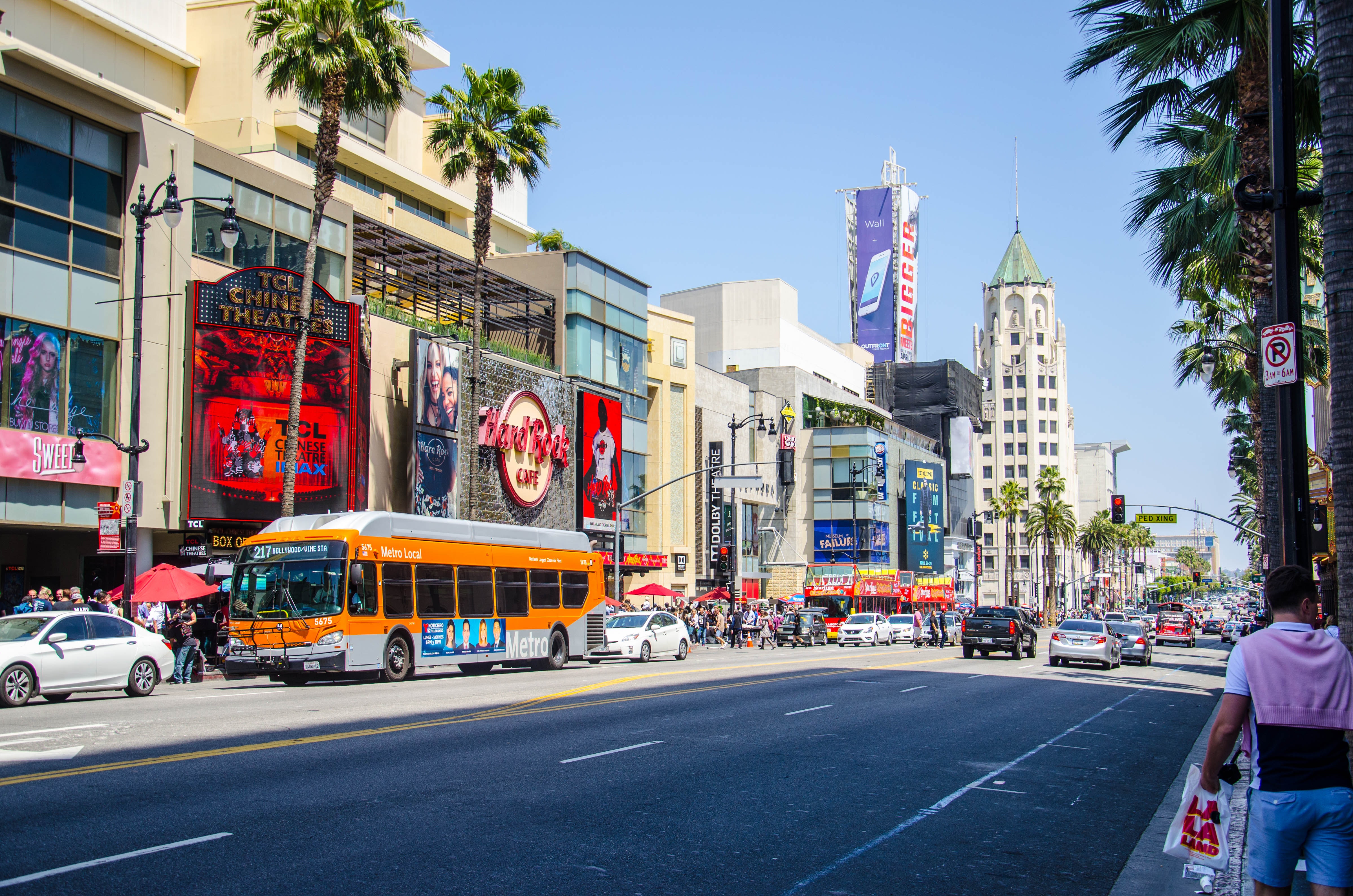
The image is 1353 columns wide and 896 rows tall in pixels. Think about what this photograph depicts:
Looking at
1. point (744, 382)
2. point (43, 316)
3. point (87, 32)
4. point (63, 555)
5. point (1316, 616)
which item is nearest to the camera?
point (1316, 616)

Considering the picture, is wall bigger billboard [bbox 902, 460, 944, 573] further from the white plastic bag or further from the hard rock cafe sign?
the white plastic bag

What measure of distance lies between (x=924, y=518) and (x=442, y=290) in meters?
67.8

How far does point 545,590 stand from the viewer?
30109 millimetres

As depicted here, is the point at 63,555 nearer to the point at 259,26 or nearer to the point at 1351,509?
the point at 259,26

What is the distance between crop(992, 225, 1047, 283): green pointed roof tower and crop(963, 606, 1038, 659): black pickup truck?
450 ft

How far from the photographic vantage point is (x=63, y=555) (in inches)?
1197

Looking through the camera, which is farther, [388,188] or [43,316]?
[388,188]

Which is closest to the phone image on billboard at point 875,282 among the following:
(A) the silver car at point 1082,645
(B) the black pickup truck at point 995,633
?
(B) the black pickup truck at point 995,633

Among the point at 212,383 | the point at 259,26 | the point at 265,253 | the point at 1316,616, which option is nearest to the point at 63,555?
the point at 212,383

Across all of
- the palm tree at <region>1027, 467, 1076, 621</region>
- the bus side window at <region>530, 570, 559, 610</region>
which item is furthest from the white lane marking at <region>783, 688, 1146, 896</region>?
the palm tree at <region>1027, 467, 1076, 621</region>

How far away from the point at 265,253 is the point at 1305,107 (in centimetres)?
2790

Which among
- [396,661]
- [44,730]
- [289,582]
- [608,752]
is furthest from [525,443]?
[608,752]

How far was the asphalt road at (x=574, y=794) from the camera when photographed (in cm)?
755

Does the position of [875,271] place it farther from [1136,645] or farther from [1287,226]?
[1287,226]
